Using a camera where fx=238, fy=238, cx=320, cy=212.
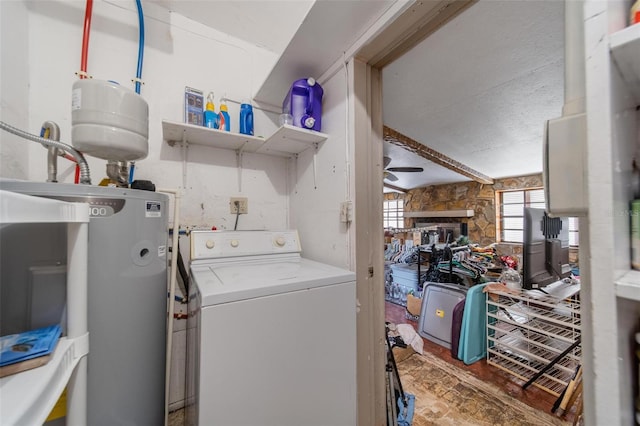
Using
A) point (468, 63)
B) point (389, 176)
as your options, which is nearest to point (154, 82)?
point (468, 63)

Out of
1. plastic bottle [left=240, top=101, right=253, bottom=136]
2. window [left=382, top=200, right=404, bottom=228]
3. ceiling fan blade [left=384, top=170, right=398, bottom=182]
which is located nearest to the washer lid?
plastic bottle [left=240, top=101, right=253, bottom=136]

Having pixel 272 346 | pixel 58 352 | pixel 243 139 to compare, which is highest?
pixel 243 139

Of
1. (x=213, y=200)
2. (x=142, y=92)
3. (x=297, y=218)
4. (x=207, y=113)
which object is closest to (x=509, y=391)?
(x=297, y=218)

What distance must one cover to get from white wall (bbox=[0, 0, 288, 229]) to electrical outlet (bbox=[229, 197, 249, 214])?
0.04 m

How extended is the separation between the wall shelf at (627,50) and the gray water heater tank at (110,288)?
1.28 meters

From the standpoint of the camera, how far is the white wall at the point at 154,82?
3.66 feet

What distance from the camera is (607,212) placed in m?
0.35

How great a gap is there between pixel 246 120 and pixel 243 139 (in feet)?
0.52

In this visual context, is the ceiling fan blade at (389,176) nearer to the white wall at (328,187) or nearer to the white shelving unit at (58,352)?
the white wall at (328,187)

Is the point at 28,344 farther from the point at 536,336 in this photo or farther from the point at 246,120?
the point at 536,336

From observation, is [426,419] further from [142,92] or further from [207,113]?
[142,92]

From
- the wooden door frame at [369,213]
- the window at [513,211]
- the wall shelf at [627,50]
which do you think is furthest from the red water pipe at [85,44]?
the window at [513,211]

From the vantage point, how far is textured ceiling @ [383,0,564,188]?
4.22ft

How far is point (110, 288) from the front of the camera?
83 cm
